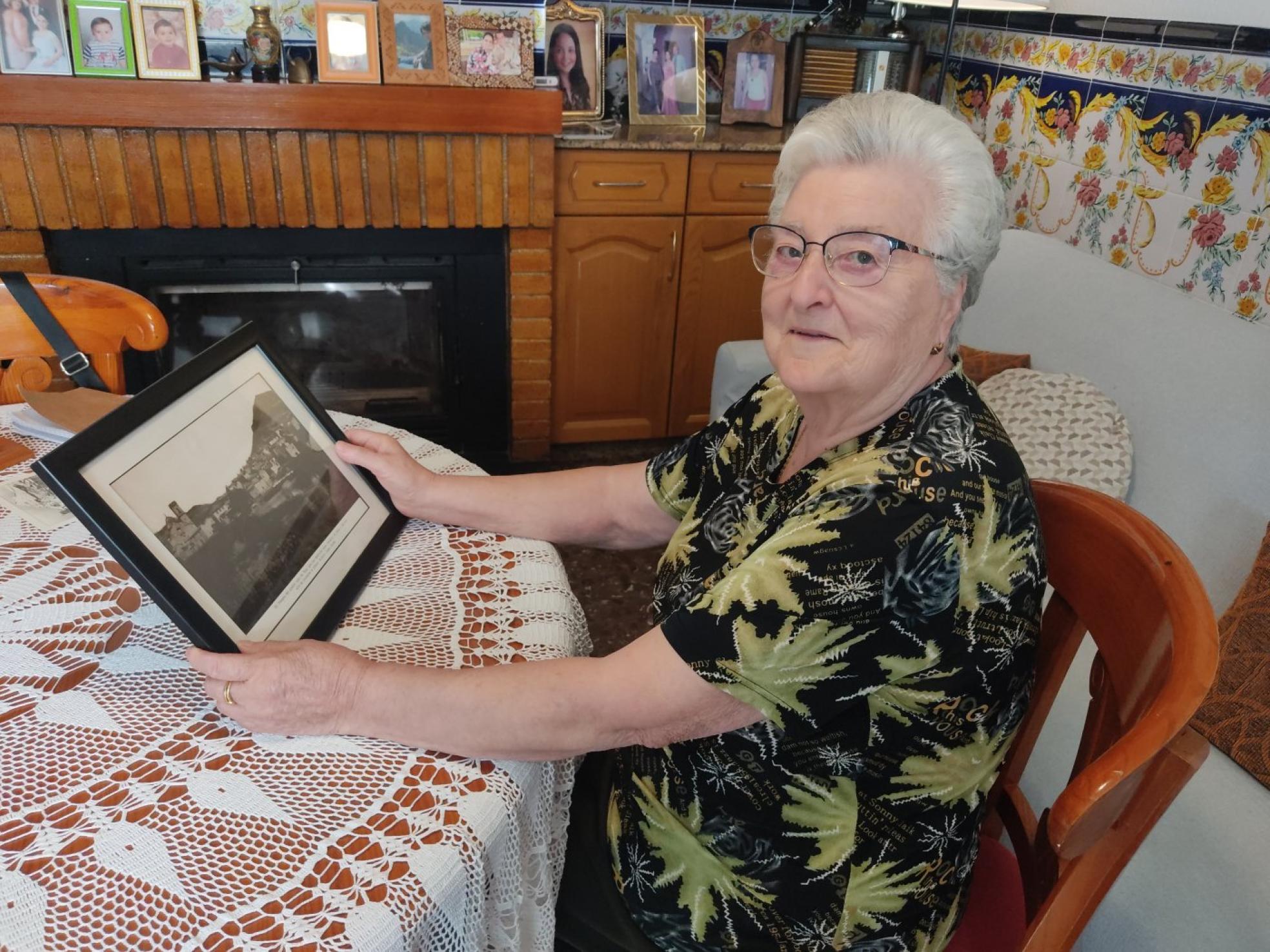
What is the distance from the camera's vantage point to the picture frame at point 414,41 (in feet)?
7.73

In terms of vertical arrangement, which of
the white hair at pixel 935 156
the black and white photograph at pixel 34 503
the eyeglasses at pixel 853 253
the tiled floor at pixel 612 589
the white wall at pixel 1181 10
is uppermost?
the white wall at pixel 1181 10

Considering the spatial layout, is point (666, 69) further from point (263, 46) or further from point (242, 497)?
point (242, 497)

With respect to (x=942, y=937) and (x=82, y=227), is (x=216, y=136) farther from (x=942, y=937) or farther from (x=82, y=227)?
(x=942, y=937)

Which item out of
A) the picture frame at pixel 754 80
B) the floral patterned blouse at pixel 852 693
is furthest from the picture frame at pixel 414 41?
the floral patterned blouse at pixel 852 693

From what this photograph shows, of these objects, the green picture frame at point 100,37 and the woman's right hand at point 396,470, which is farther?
the green picture frame at point 100,37

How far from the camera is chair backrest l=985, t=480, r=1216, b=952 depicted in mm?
612

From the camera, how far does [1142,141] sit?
2252mm

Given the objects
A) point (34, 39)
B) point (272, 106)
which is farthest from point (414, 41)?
point (34, 39)

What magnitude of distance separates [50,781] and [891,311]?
845mm

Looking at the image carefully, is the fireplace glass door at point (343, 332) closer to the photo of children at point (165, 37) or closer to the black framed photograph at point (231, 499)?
the photo of children at point (165, 37)

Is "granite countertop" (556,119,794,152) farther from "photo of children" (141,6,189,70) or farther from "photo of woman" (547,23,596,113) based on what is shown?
"photo of children" (141,6,189,70)

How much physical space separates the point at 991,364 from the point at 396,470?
1365 mm

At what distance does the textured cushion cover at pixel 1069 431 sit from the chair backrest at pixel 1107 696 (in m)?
0.73

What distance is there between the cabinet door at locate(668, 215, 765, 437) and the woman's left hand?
2.29 m
